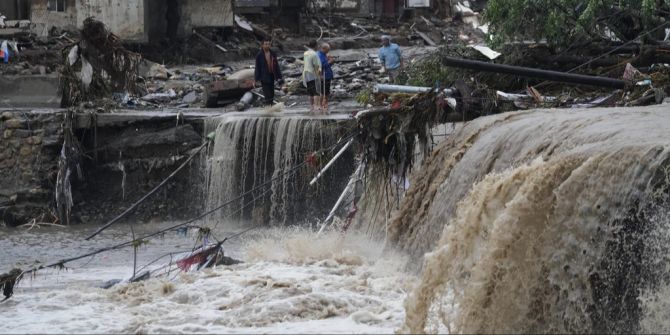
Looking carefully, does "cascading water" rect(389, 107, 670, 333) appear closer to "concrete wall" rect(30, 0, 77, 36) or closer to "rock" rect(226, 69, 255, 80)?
"rock" rect(226, 69, 255, 80)

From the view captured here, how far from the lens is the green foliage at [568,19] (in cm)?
1767

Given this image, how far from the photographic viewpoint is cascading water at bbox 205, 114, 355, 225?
17.4 m

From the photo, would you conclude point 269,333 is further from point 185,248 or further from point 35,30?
point 35,30

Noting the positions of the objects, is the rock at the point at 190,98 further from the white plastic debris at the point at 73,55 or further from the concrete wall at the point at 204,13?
the concrete wall at the point at 204,13

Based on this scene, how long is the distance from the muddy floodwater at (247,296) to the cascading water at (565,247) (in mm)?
878

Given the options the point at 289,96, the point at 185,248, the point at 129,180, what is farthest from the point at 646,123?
the point at 289,96

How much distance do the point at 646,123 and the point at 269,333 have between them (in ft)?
11.5

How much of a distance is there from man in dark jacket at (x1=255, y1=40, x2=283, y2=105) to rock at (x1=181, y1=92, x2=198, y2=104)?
267 cm

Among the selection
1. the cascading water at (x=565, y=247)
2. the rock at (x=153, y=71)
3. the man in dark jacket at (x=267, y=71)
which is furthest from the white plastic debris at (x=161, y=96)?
the cascading water at (x=565, y=247)

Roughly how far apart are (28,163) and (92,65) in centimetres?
303

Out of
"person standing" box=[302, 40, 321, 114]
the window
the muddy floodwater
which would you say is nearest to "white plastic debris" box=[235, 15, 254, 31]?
the window

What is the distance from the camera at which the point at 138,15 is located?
1155 inches

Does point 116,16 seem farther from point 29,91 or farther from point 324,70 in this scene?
point 324,70

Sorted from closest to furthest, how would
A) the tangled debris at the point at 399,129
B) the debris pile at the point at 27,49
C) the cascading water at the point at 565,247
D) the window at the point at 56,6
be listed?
the cascading water at the point at 565,247, the tangled debris at the point at 399,129, the debris pile at the point at 27,49, the window at the point at 56,6
